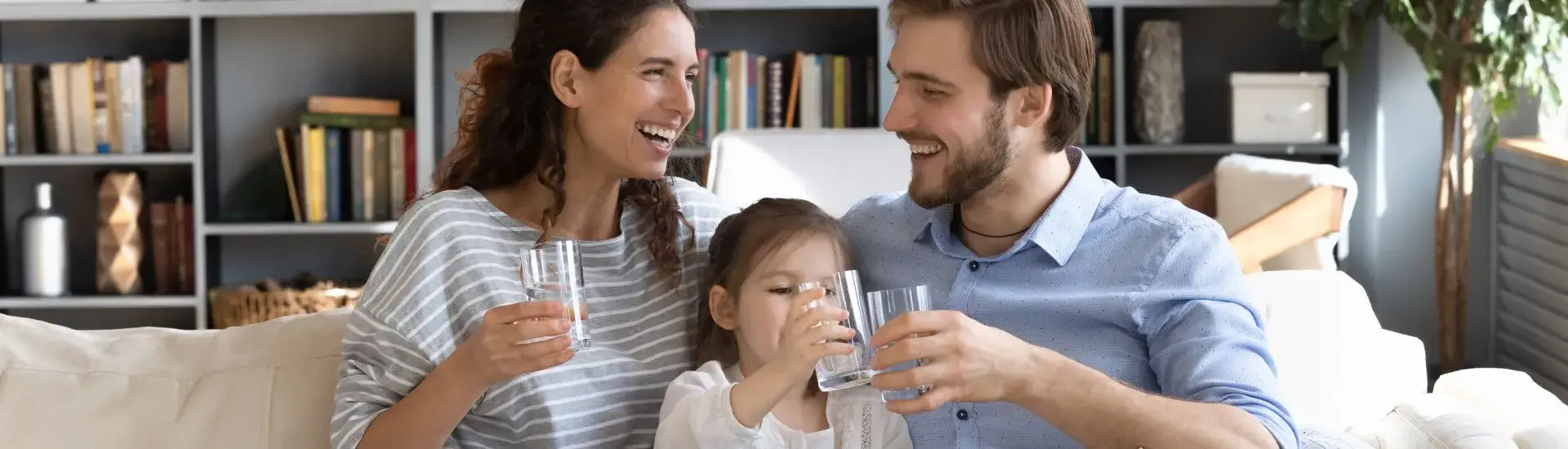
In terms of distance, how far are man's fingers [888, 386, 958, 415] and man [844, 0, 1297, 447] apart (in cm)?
25

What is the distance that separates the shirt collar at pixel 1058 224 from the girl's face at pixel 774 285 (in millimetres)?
132

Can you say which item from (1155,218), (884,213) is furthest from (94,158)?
(1155,218)

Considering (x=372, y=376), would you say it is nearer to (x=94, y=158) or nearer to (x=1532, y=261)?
(x=94, y=158)

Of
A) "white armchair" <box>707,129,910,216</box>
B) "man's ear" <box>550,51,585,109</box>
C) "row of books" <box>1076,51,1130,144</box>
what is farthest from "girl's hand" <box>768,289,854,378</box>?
"row of books" <box>1076,51,1130,144</box>

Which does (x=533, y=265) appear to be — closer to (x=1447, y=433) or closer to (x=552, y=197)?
(x=552, y=197)

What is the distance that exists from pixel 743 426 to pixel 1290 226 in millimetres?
1327

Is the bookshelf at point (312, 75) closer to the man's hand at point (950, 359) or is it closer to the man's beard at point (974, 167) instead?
the man's beard at point (974, 167)

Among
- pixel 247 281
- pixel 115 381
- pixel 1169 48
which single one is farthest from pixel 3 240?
pixel 1169 48

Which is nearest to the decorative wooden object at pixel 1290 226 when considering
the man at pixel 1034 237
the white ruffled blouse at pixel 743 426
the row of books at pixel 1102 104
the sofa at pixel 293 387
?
the sofa at pixel 293 387

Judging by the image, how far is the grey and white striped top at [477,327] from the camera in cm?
164

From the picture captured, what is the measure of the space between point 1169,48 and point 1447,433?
98.9 inches

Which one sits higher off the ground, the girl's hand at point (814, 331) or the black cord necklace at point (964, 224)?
the black cord necklace at point (964, 224)

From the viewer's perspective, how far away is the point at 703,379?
1692 mm

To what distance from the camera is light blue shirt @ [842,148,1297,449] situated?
1620mm
